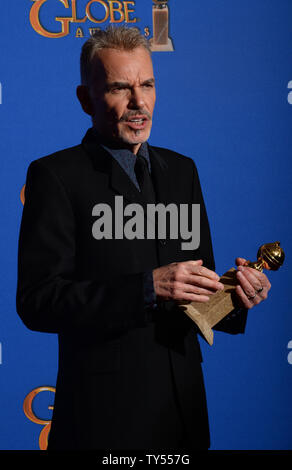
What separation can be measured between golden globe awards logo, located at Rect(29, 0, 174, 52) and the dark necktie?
870mm

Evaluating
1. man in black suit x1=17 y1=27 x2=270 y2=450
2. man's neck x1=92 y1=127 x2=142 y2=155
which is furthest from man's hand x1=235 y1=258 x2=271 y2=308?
man's neck x1=92 y1=127 x2=142 y2=155

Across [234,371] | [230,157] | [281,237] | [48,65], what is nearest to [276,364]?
[234,371]

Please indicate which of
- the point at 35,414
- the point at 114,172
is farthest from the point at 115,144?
the point at 35,414

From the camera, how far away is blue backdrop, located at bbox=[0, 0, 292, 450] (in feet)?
6.50

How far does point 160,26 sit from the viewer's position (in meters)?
1.97

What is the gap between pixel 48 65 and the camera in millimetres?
1986

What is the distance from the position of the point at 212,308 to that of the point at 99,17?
1276 mm

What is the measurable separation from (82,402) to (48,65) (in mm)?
1292

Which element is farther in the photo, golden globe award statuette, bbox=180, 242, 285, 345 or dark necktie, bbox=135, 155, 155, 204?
dark necktie, bbox=135, 155, 155, 204

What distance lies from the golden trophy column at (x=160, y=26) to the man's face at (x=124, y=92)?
82 cm

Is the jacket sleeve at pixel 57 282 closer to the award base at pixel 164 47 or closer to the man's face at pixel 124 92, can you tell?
the man's face at pixel 124 92

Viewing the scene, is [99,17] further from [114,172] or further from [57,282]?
[57,282]

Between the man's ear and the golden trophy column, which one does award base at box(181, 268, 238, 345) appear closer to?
the man's ear
